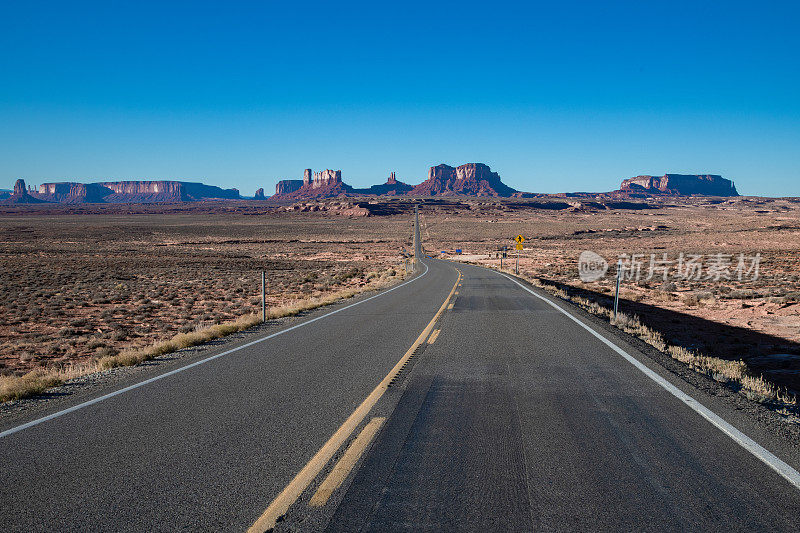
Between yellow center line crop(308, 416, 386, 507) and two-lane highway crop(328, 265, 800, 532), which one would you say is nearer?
two-lane highway crop(328, 265, 800, 532)

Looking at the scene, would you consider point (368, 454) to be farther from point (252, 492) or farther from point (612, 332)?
point (612, 332)

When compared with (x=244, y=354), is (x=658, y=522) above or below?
above

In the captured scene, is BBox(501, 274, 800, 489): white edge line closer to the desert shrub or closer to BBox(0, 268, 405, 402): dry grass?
BBox(0, 268, 405, 402): dry grass

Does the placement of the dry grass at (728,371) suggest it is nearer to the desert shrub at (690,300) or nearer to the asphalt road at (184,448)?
the asphalt road at (184,448)

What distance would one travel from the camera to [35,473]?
3701 mm

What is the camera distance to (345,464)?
3.81 metres

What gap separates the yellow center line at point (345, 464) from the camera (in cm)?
333

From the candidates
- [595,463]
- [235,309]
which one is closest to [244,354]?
[595,463]

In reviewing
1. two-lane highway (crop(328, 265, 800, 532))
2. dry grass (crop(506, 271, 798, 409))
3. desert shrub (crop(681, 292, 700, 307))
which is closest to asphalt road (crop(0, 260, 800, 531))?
two-lane highway (crop(328, 265, 800, 532))

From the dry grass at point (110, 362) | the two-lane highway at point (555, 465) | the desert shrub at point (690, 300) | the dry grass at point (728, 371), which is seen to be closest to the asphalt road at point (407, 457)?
the two-lane highway at point (555, 465)

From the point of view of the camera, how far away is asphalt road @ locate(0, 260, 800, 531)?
3.12m

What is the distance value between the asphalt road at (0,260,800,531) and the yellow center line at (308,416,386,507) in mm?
45

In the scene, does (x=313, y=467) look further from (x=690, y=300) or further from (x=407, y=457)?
(x=690, y=300)

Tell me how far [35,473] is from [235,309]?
15996 mm
